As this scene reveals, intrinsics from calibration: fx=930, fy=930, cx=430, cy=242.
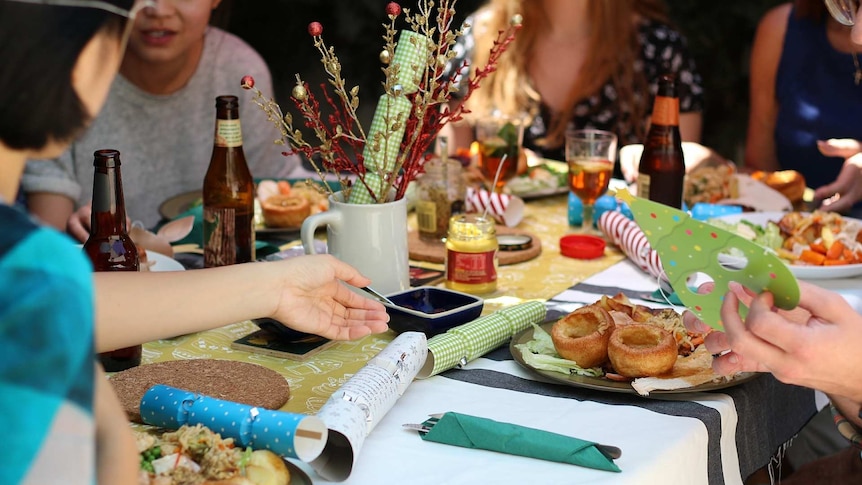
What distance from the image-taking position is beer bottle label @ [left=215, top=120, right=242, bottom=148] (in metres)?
1.90

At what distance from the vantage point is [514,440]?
1213 millimetres

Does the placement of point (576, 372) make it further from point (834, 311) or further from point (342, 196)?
point (342, 196)

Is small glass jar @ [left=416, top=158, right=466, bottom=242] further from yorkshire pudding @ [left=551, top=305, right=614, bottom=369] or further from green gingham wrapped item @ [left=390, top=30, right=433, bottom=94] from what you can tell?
yorkshire pudding @ [left=551, top=305, right=614, bottom=369]

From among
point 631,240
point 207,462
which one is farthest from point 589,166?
point 207,462

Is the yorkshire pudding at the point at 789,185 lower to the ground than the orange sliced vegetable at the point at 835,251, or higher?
higher

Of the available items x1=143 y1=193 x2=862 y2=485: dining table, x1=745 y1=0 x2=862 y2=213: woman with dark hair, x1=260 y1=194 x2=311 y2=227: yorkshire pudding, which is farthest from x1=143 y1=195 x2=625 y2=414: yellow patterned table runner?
x1=745 y1=0 x2=862 y2=213: woman with dark hair

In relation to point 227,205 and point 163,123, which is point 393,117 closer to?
point 227,205

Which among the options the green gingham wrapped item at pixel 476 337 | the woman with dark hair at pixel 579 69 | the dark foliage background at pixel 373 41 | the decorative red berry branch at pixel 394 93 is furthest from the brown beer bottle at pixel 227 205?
the dark foliage background at pixel 373 41

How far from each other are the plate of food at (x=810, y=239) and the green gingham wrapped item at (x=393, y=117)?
770 millimetres

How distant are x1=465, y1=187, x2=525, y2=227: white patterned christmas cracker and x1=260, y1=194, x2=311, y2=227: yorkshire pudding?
0.44 meters

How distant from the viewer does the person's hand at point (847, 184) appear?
2635 mm

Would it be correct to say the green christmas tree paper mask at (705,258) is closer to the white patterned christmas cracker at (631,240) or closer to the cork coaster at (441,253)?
the white patterned christmas cracker at (631,240)

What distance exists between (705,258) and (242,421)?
2.02ft

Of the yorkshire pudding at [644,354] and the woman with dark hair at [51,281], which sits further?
the yorkshire pudding at [644,354]
